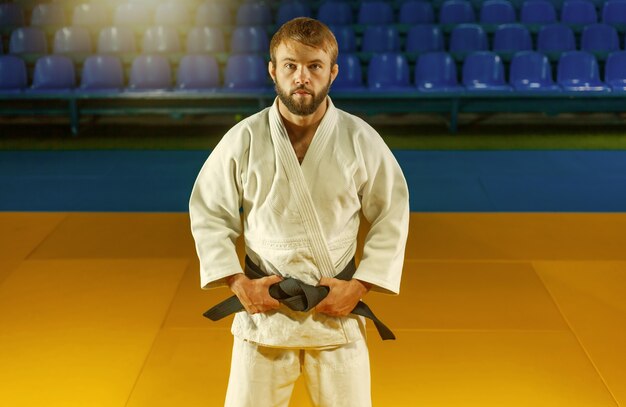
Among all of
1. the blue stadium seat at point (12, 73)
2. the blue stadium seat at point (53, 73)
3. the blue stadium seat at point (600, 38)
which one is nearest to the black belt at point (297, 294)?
the blue stadium seat at point (53, 73)

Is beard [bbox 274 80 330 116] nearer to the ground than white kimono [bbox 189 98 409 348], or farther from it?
farther from it

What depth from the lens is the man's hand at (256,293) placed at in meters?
1.97

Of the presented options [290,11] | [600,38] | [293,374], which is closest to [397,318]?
[293,374]

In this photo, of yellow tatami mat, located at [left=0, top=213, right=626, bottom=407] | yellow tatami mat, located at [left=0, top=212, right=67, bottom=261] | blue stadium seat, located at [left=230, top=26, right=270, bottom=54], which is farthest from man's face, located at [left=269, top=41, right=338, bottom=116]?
blue stadium seat, located at [left=230, top=26, right=270, bottom=54]

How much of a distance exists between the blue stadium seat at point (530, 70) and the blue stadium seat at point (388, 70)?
1.36 meters

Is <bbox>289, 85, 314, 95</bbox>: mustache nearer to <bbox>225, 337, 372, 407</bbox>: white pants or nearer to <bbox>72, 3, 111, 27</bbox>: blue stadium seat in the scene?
<bbox>225, 337, 372, 407</bbox>: white pants

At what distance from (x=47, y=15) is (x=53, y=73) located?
53.9 inches

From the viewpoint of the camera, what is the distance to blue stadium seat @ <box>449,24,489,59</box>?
938 cm

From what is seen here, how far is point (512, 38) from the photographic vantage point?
31.0 feet

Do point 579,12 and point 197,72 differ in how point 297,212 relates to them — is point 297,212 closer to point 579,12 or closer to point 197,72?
point 197,72

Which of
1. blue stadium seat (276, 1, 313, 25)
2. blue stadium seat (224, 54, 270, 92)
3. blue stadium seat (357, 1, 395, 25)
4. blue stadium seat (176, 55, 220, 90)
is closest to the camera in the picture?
blue stadium seat (224, 54, 270, 92)

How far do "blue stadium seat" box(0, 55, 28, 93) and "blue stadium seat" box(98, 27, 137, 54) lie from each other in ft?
3.37

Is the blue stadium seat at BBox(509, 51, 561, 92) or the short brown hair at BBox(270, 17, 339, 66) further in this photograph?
the blue stadium seat at BBox(509, 51, 561, 92)

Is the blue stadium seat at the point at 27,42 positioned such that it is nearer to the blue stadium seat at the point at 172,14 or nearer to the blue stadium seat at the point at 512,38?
the blue stadium seat at the point at 172,14
